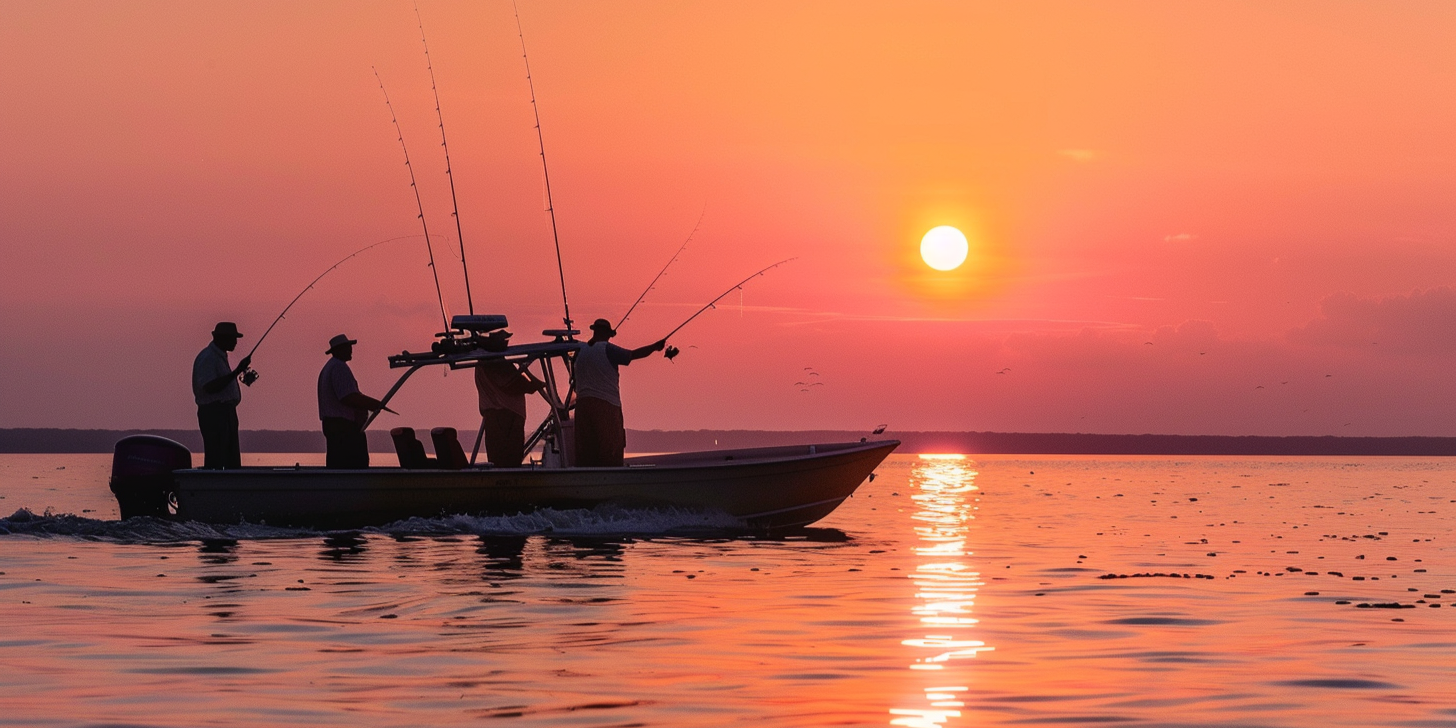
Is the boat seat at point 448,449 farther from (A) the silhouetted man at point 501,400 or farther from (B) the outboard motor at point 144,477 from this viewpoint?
(B) the outboard motor at point 144,477

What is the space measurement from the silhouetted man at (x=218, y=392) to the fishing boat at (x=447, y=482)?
0.33 meters

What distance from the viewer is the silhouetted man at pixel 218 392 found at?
1805cm

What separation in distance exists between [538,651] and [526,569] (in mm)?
5468

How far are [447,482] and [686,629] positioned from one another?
822 centimetres

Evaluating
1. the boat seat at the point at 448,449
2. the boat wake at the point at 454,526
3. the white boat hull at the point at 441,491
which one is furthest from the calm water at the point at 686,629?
the boat seat at the point at 448,449

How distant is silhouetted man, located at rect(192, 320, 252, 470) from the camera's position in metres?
18.0

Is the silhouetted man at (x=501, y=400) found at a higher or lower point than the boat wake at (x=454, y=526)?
higher

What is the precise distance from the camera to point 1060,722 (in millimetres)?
7531

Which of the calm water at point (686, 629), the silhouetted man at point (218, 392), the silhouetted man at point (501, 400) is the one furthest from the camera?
the silhouetted man at point (501, 400)

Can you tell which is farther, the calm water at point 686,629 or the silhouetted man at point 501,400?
the silhouetted man at point 501,400

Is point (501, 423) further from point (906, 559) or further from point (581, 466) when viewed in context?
point (906, 559)

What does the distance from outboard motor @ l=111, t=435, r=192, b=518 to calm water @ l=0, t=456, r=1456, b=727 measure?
0.98 ft

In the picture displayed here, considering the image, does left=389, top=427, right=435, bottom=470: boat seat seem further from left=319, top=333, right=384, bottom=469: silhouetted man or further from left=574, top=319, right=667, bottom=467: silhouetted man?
left=574, top=319, right=667, bottom=467: silhouetted man

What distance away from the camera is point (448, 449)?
62.9 ft
